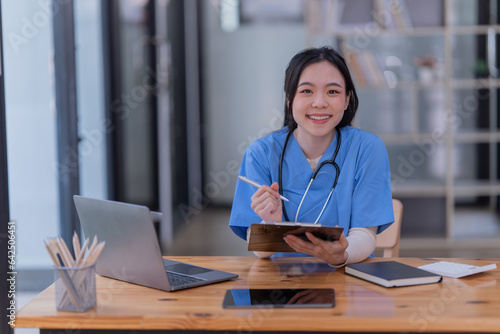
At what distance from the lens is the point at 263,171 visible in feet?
6.00

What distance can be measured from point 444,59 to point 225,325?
3648 millimetres

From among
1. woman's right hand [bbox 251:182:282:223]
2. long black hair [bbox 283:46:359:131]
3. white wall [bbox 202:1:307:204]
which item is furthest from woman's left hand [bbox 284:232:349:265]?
white wall [bbox 202:1:307:204]

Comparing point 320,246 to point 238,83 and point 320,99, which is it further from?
point 238,83

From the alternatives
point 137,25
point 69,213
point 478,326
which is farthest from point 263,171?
point 137,25

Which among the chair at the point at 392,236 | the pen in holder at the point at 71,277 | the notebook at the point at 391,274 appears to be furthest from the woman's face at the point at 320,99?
the pen in holder at the point at 71,277

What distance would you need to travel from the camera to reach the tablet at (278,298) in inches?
47.3

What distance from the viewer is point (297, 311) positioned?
1.17 m

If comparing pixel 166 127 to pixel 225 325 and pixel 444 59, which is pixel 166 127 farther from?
pixel 225 325

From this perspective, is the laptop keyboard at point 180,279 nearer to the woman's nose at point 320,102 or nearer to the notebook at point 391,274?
the notebook at point 391,274

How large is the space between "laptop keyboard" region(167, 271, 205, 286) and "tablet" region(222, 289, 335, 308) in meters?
0.12

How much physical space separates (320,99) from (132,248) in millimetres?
721

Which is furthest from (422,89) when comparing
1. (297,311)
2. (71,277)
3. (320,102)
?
(71,277)

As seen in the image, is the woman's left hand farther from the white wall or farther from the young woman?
the white wall

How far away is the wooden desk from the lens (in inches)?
44.3
